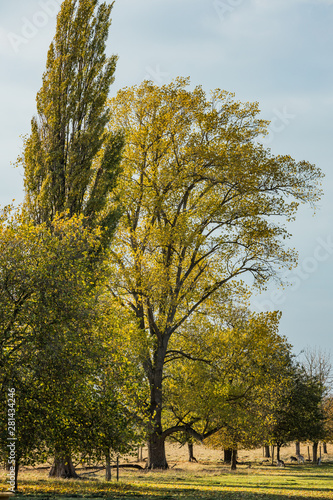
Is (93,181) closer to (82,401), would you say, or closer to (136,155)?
(136,155)

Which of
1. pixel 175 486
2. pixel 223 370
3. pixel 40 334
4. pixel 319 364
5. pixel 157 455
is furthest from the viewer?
pixel 319 364

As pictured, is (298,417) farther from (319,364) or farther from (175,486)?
(175,486)

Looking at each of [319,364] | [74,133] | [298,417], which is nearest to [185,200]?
[74,133]

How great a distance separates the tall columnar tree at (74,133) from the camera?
18609mm

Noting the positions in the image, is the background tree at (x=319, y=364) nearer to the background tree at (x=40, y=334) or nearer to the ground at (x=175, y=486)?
the ground at (x=175, y=486)

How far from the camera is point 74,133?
1945cm

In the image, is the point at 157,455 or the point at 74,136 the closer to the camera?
the point at 74,136

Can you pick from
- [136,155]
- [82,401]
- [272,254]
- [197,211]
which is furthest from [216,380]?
[82,401]

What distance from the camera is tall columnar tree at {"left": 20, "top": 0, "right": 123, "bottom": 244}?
18.6m

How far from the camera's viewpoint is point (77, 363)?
39.6 ft

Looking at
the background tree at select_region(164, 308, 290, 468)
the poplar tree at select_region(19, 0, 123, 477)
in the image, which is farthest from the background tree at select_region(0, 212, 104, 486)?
the background tree at select_region(164, 308, 290, 468)

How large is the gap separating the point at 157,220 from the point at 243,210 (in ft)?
17.1

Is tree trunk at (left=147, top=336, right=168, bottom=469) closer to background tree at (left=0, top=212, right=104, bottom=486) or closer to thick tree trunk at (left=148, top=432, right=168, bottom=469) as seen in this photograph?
thick tree trunk at (left=148, top=432, right=168, bottom=469)

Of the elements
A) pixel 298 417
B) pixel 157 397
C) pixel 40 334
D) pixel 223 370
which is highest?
pixel 40 334
